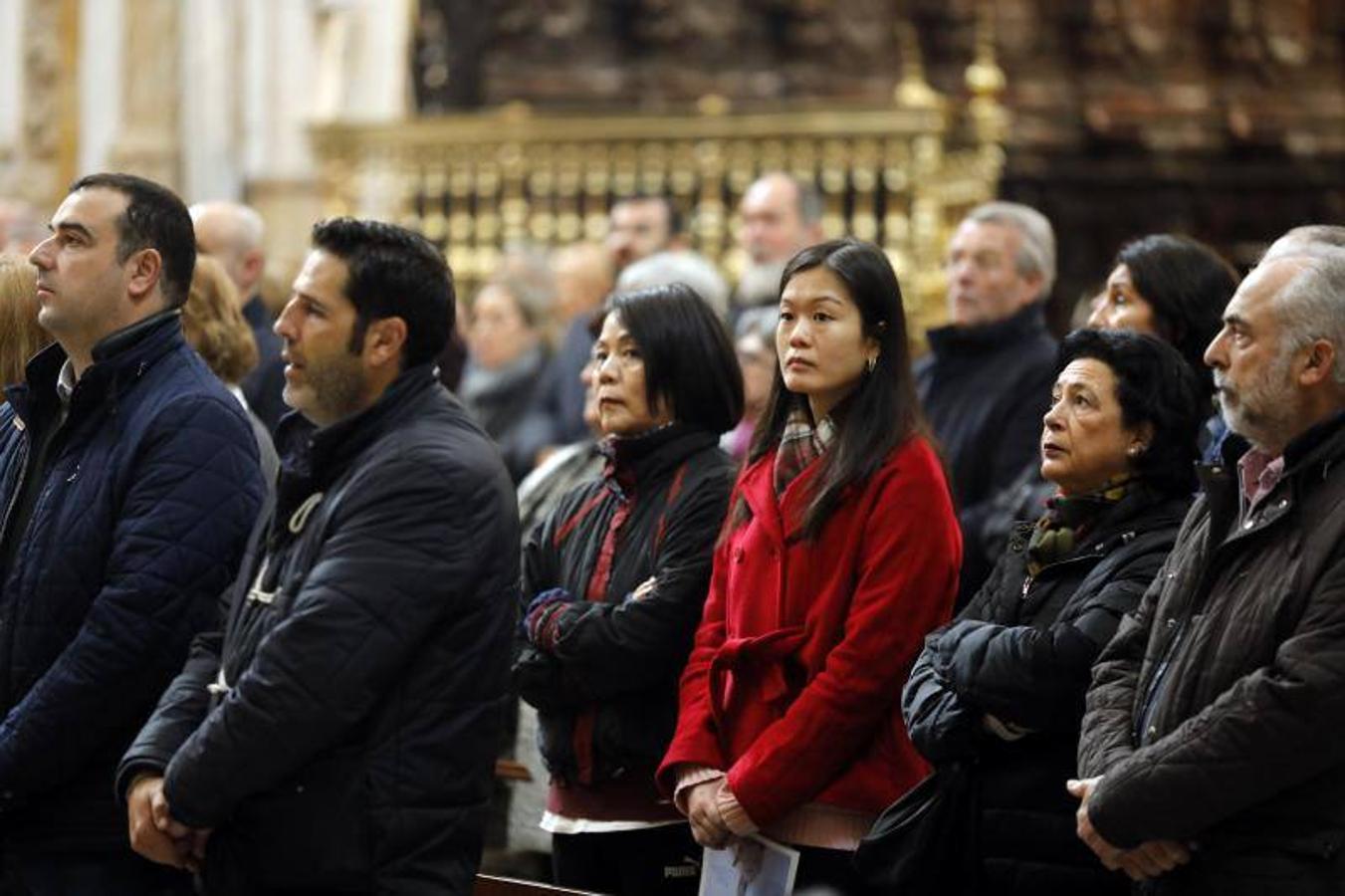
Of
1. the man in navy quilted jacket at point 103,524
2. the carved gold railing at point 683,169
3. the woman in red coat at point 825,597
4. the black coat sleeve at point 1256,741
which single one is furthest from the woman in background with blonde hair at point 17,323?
the carved gold railing at point 683,169

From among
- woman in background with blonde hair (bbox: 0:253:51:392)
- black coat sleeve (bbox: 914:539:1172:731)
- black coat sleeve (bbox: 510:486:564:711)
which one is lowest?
black coat sleeve (bbox: 510:486:564:711)

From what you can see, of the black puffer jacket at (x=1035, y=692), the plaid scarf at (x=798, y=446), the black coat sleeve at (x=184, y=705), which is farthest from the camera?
the plaid scarf at (x=798, y=446)

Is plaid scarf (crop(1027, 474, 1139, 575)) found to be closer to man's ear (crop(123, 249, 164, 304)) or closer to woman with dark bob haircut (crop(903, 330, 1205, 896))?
Result: woman with dark bob haircut (crop(903, 330, 1205, 896))

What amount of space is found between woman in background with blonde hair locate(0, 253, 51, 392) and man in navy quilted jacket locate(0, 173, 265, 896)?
0.48m

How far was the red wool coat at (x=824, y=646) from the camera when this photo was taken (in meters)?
4.28

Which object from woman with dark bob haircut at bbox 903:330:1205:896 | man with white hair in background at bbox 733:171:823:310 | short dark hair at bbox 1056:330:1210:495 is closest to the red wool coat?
woman with dark bob haircut at bbox 903:330:1205:896

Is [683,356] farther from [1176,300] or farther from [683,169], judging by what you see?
[683,169]

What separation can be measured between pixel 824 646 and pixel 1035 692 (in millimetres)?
486

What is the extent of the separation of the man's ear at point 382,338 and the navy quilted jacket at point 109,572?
52 cm

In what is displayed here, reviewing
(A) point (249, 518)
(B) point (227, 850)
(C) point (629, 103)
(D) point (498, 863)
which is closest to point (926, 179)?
(C) point (629, 103)

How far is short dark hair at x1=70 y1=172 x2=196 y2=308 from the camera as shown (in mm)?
4719

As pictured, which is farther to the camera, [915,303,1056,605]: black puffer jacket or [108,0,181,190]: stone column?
[108,0,181,190]: stone column

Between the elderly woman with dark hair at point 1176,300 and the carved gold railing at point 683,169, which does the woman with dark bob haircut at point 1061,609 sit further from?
the carved gold railing at point 683,169

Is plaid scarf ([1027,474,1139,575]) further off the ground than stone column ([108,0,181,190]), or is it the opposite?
stone column ([108,0,181,190])
